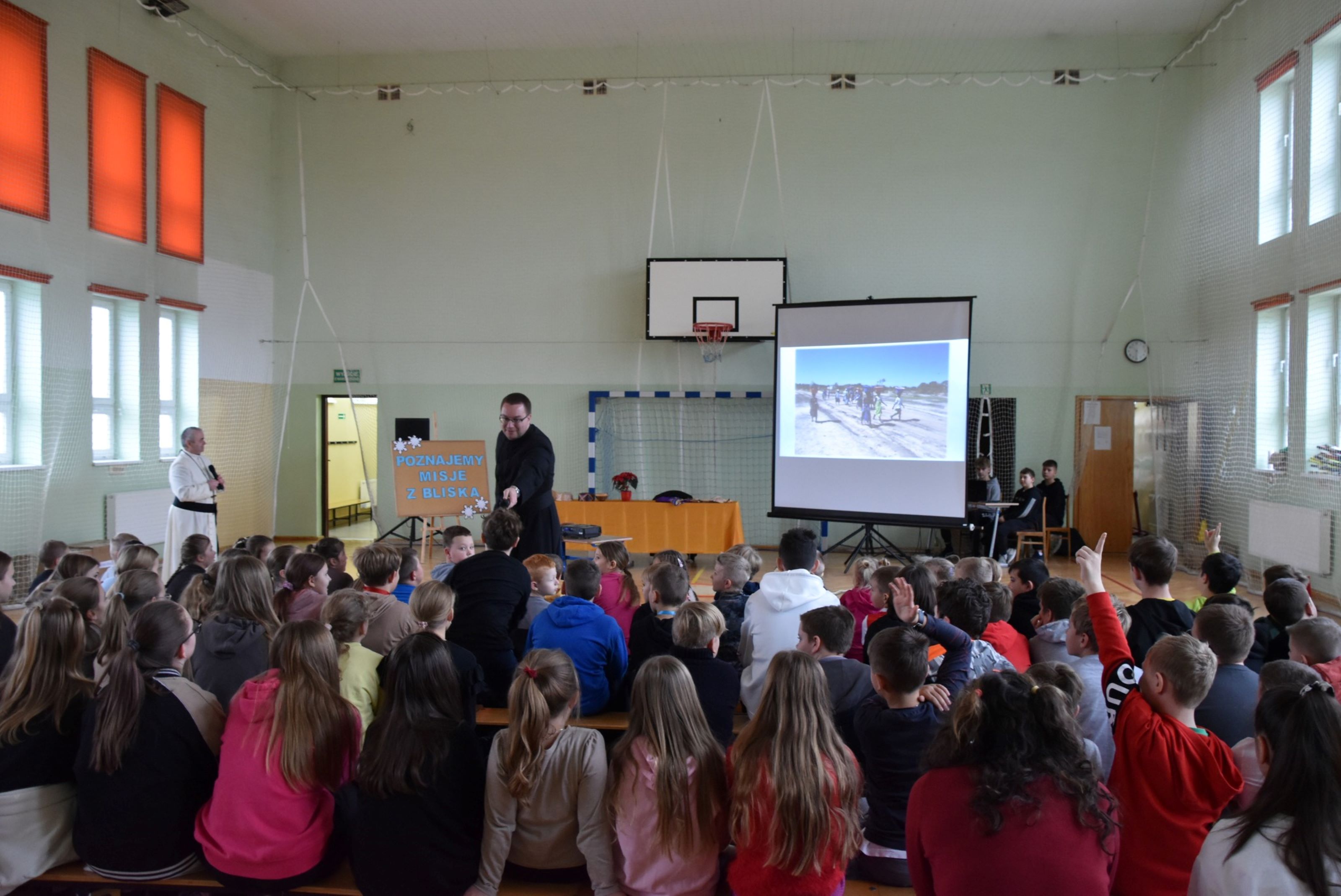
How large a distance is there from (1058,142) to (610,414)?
239 inches

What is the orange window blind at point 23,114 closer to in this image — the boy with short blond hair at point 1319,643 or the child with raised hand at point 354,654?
the child with raised hand at point 354,654

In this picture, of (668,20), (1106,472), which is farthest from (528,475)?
(1106,472)

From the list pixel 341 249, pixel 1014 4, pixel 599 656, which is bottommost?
pixel 599 656

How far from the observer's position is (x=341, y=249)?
35.4ft

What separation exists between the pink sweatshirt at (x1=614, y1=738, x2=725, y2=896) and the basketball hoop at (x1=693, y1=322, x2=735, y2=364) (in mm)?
7952

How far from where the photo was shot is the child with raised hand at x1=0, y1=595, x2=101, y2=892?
7.31 ft

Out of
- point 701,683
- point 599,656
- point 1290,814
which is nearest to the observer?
point 1290,814

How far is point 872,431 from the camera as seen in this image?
26.1 feet

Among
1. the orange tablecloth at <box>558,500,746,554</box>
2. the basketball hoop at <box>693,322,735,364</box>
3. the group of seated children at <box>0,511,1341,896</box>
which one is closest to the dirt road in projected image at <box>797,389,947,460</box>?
the orange tablecloth at <box>558,500,746,554</box>

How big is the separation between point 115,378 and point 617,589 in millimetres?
7149

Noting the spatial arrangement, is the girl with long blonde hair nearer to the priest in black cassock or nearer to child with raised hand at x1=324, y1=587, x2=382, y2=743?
child with raised hand at x1=324, y1=587, x2=382, y2=743

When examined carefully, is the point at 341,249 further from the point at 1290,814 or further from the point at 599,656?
the point at 1290,814

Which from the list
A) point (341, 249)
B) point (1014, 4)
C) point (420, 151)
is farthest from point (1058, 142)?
point (341, 249)

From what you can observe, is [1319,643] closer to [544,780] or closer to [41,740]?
[544,780]
